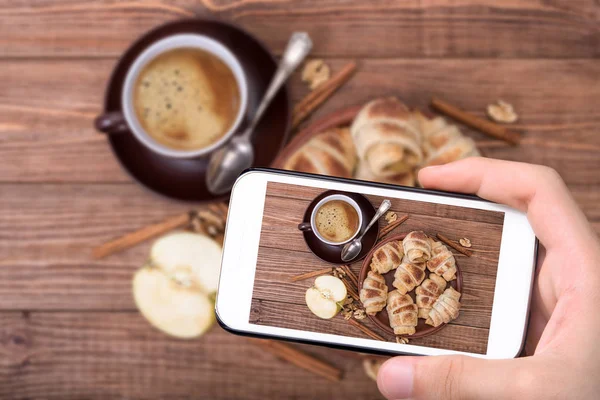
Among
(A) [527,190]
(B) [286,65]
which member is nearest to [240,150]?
(B) [286,65]

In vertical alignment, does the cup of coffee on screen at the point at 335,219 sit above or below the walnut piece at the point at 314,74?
below

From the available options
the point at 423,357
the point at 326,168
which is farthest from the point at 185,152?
the point at 423,357

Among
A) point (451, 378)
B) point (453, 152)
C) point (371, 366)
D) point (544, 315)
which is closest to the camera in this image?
point (451, 378)

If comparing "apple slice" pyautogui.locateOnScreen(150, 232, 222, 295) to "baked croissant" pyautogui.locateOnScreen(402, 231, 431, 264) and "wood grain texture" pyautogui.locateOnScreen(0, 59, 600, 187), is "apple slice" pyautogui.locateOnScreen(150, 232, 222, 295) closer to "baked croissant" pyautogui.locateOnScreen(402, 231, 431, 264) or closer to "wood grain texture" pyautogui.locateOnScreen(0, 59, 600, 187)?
"wood grain texture" pyautogui.locateOnScreen(0, 59, 600, 187)

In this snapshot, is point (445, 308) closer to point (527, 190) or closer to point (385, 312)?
point (385, 312)

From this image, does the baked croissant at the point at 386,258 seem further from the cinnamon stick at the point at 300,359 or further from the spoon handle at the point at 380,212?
the cinnamon stick at the point at 300,359

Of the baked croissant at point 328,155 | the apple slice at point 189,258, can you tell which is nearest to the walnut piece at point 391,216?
the baked croissant at point 328,155

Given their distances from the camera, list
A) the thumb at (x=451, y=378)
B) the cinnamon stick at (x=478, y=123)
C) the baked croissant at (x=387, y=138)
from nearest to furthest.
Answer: the thumb at (x=451, y=378), the baked croissant at (x=387, y=138), the cinnamon stick at (x=478, y=123)
